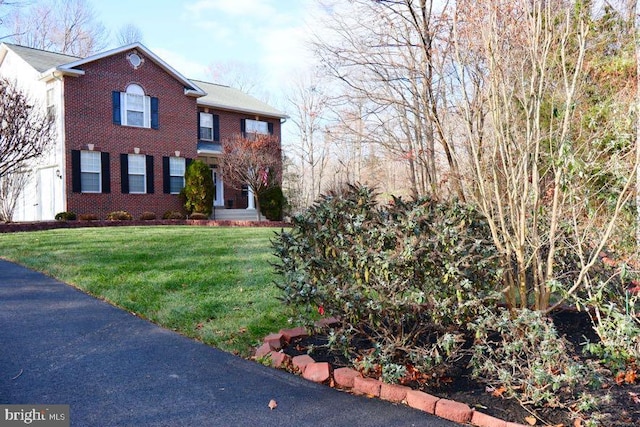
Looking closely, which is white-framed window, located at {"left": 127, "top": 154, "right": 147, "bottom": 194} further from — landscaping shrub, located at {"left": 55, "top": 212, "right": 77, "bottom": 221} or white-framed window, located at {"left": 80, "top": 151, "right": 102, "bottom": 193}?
landscaping shrub, located at {"left": 55, "top": 212, "right": 77, "bottom": 221}

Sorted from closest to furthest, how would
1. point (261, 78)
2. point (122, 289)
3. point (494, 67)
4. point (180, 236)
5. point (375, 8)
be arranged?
point (494, 67) → point (122, 289) → point (375, 8) → point (180, 236) → point (261, 78)

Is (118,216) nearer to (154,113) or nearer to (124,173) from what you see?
(124,173)

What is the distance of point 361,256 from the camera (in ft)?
10.8

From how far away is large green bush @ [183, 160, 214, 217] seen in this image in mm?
17359

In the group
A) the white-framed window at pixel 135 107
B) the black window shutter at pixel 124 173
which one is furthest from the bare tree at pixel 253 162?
the black window shutter at pixel 124 173

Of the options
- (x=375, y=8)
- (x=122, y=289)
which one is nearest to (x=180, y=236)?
(x=122, y=289)

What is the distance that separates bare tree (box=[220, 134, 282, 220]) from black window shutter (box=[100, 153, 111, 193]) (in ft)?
14.4

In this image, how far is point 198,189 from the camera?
57.0 ft

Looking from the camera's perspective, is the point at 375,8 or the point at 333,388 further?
the point at 375,8

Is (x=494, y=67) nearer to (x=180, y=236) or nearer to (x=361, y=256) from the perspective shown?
(x=361, y=256)

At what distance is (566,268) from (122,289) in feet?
16.5

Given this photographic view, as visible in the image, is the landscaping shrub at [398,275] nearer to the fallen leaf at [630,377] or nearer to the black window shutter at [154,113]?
the fallen leaf at [630,377]

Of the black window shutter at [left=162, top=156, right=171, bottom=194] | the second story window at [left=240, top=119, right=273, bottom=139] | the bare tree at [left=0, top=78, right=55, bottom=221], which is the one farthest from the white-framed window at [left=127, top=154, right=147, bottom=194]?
the second story window at [left=240, top=119, right=273, bottom=139]

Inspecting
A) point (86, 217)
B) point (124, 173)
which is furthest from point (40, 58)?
point (86, 217)
